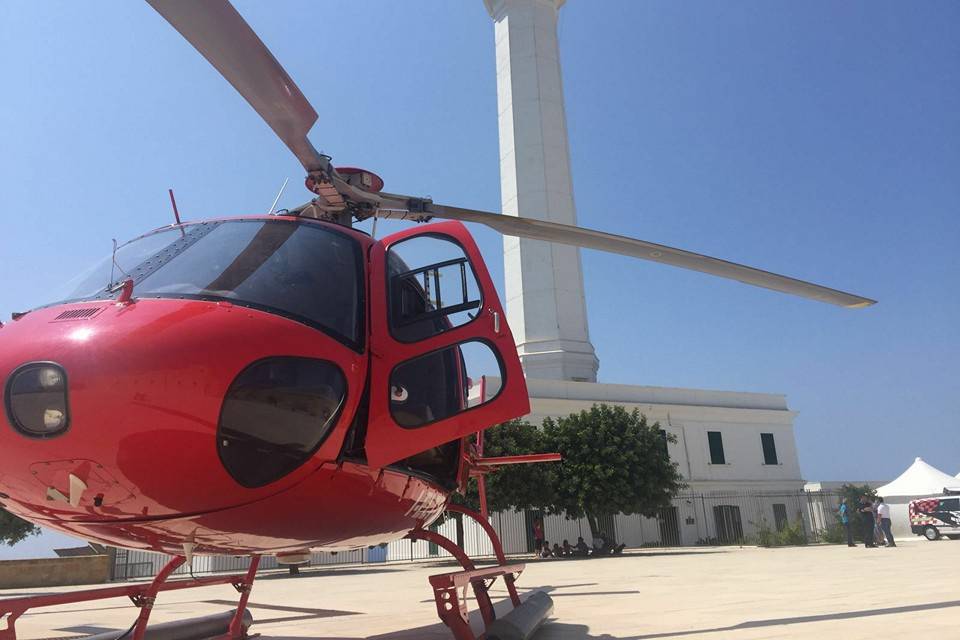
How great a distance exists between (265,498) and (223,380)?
1.98 feet

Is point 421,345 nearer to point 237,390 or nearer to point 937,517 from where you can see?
point 237,390

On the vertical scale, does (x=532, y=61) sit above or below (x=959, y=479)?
above

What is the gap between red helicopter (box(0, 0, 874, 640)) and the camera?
2643 millimetres

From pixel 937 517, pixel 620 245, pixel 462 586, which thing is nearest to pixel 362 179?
pixel 620 245

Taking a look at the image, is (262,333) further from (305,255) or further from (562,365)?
(562,365)

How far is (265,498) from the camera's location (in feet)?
9.84

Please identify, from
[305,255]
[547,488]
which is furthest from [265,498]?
[547,488]

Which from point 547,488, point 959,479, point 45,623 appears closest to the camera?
point 45,623

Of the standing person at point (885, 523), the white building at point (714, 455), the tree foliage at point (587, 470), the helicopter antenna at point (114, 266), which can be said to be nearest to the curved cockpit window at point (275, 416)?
the helicopter antenna at point (114, 266)

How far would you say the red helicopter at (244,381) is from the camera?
2.64m

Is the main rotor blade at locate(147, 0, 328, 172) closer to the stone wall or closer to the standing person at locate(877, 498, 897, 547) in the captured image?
the stone wall

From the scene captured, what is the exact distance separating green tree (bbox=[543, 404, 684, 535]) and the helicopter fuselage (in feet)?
63.8

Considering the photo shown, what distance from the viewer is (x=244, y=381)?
283 cm

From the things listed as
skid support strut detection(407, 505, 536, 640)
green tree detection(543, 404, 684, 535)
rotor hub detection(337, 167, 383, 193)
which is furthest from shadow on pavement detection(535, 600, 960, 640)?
green tree detection(543, 404, 684, 535)
